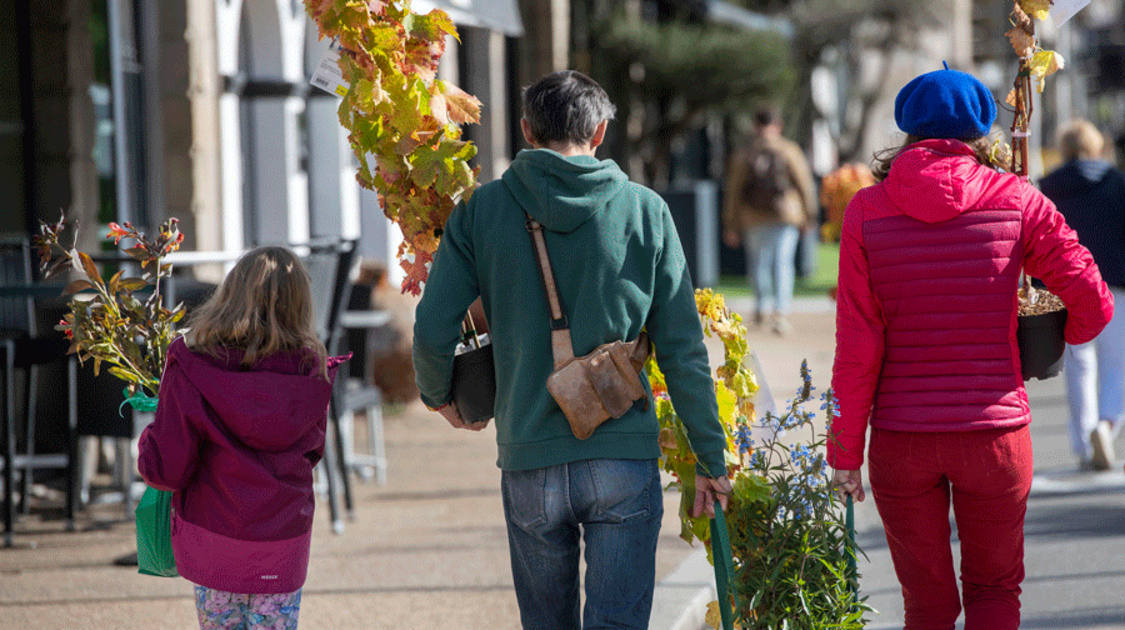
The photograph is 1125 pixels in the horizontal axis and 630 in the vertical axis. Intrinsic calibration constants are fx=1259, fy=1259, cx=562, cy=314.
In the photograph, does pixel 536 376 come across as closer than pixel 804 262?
Yes

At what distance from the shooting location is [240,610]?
9.96 ft

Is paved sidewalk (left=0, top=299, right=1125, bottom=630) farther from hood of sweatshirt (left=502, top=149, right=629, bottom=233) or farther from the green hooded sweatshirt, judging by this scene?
hood of sweatshirt (left=502, top=149, right=629, bottom=233)

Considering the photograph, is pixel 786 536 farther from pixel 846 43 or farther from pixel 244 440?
pixel 846 43

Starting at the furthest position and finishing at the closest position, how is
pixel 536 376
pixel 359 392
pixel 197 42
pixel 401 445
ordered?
pixel 401 445, pixel 197 42, pixel 359 392, pixel 536 376

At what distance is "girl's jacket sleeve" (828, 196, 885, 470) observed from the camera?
3.13m

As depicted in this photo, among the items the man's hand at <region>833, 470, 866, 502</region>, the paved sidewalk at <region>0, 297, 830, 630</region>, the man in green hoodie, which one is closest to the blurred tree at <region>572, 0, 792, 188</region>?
the paved sidewalk at <region>0, 297, 830, 630</region>

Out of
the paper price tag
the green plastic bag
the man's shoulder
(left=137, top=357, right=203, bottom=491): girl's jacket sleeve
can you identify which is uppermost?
the paper price tag

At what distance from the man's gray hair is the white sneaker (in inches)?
195

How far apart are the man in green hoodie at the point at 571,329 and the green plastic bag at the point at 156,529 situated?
78 centimetres

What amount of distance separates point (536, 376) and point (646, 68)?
1870 centimetres

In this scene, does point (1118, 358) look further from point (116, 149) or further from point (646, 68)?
point (646, 68)

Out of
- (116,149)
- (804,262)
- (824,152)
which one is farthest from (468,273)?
(824,152)

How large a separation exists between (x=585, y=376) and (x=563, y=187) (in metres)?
0.41

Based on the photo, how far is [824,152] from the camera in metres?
40.6
